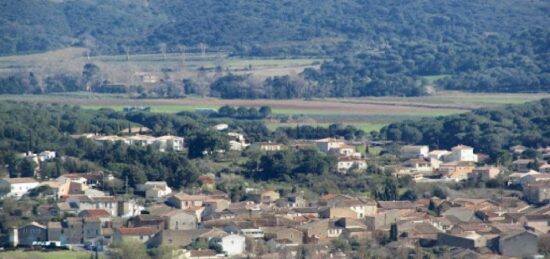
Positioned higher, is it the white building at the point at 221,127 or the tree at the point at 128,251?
the white building at the point at 221,127

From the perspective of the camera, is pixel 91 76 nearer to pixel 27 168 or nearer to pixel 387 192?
pixel 27 168

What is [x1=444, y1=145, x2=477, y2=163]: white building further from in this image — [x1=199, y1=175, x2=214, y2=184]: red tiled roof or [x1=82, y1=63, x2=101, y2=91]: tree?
[x1=82, y1=63, x2=101, y2=91]: tree

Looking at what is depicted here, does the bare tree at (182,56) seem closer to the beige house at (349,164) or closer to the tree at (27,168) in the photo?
the beige house at (349,164)

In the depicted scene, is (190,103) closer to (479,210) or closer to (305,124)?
(305,124)

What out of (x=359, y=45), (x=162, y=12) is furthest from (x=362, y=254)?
(x=162, y=12)

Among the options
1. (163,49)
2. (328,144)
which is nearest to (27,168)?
(328,144)

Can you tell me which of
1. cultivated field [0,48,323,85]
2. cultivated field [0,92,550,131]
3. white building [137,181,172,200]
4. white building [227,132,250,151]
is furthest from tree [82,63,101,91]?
white building [137,181,172,200]

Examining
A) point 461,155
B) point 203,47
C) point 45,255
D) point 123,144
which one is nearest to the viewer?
point 45,255

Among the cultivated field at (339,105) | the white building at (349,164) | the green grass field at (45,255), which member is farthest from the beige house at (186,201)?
the cultivated field at (339,105)
